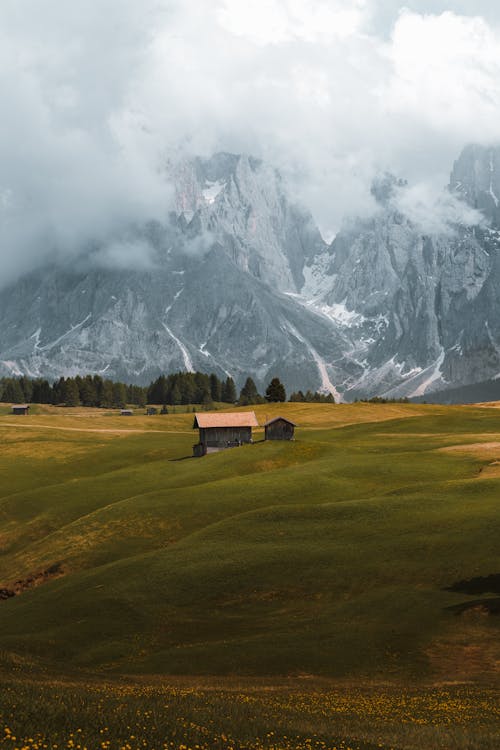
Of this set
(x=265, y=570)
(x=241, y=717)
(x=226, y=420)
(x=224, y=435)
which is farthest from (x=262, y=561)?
(x=226, y=420)

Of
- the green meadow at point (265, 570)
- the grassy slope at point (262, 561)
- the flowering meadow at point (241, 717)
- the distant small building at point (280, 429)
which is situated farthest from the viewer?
the distant small building at point (280, 429)

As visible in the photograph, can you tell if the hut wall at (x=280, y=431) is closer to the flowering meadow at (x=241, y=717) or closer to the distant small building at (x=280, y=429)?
the distant small building at (x=280, y=429)

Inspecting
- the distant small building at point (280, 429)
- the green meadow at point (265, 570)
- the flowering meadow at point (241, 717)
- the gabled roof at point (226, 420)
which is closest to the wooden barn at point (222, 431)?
the gabled roof at point (226, 420)

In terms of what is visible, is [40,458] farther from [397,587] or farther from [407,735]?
[407,735]

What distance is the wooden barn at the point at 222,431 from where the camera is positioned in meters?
129

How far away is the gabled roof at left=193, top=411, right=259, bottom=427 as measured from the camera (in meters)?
129

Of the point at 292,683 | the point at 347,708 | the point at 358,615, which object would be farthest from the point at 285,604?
the point at 347,708

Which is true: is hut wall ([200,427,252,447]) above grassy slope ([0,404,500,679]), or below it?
above

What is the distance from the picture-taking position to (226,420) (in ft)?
Result: 428

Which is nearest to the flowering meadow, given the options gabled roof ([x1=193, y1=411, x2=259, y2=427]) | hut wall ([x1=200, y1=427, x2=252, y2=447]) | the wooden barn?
the wooden barn

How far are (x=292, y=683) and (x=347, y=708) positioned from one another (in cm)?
711

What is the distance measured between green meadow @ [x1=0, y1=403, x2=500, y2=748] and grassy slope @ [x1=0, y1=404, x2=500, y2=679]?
7.2 inches

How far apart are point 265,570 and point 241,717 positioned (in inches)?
1340

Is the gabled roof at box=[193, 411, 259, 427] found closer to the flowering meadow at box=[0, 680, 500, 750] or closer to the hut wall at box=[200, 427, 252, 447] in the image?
the hut wall at box=[200, 427, 252, 447]
